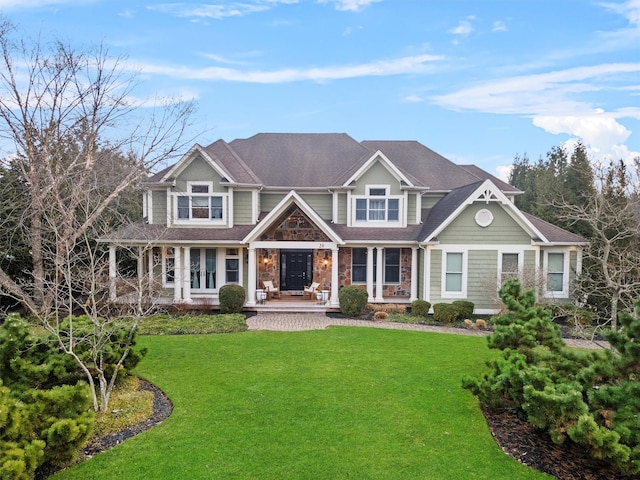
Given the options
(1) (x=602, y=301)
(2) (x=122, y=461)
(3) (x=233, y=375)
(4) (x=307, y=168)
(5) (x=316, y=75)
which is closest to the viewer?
(2) (x=122, y=461)

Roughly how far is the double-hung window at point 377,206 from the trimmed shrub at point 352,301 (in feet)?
13.1

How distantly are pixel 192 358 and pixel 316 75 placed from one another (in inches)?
777

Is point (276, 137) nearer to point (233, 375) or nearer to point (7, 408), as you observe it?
point (233, 375)

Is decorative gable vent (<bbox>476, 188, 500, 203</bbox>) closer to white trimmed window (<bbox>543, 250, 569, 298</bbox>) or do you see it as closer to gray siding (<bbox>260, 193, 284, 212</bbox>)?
white trimmed window (<bbox>543, 250, 569, 298</bbox>)

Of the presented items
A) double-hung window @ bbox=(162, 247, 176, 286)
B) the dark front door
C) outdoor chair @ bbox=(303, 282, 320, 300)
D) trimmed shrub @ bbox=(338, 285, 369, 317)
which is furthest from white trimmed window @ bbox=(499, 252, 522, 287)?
double-hung window @ bbox=(162, 247, 176, 286)

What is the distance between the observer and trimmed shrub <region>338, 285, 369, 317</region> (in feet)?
56.0

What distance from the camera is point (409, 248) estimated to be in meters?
19.8

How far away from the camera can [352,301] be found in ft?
56.0

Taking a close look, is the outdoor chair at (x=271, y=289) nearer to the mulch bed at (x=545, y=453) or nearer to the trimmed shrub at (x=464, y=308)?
the trimmed shrub at (x=464, y=308)

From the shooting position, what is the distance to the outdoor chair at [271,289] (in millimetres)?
19128

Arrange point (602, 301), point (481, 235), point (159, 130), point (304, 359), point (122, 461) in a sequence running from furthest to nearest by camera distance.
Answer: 1. point (159, 130)
2. point (481, 235)
3. point (602, 301)
4. point (304, 359)
5. point (122, 461)

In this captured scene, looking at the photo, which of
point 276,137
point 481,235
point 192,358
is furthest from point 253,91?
point 192,358

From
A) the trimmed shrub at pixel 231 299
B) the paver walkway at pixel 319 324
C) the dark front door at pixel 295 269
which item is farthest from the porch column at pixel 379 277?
the trimmed shrub at pixel 231 299

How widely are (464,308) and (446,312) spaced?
913 mm
